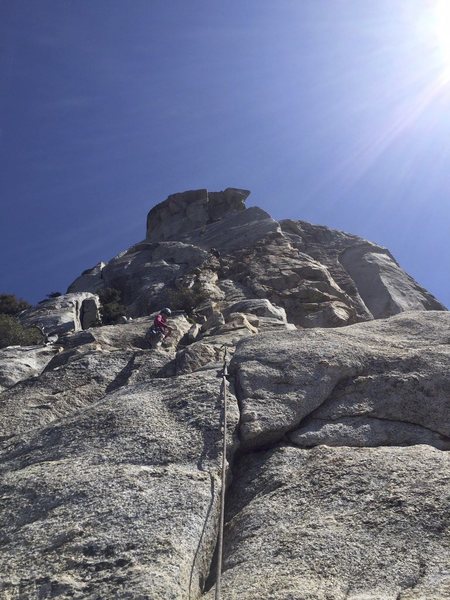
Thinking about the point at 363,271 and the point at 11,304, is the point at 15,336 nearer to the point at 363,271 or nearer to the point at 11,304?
the point at 11,304

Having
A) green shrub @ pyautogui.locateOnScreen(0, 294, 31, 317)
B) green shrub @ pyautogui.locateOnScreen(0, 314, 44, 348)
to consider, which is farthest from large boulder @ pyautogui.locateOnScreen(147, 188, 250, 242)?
green shrub @ pyautogui.locateOnScreen(0, 314, 44, 348)

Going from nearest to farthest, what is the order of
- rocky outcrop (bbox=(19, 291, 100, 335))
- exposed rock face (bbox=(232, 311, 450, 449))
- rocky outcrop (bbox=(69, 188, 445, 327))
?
exposed rock face (bbox=(232, 311, 450, 449))
rocky outcrop (bbox=(69, 188, 445, 327))
rocky outcrop (bbox=(19, 291, 100, 335))

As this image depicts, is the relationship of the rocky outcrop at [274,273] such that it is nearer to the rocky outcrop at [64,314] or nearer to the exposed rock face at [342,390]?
the rocky outcrop at [64,314]

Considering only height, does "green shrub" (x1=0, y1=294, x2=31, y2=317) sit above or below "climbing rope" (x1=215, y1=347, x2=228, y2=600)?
above

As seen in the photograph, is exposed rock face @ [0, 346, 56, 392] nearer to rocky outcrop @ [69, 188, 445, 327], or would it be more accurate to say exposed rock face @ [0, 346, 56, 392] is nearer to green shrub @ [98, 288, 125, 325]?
rocky outcrop @ [69, 188, 445, 327]

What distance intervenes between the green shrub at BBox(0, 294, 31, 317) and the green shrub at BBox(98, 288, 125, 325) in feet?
16.7

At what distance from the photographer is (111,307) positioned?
32406mm

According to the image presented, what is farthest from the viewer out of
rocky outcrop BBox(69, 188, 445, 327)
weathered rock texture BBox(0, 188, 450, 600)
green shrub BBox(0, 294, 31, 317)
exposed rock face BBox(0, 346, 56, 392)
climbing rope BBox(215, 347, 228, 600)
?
green shrub BBox(0, 294, 31, 317)

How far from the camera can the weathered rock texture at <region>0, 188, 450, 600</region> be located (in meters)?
7.05

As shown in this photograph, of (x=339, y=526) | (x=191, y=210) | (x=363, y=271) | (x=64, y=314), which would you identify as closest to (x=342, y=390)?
(x=339, y=526)

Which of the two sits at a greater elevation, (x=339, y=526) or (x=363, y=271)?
(x=363, y=271)

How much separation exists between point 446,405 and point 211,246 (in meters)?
29.3

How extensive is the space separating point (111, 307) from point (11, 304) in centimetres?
817

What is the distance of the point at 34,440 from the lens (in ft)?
34.7
